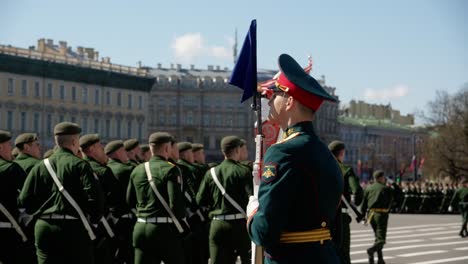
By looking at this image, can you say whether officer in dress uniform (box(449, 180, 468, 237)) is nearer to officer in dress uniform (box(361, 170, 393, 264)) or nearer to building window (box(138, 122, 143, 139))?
officer in dress uniform (box(361, 170, 393, 264))

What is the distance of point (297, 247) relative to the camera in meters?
5.97

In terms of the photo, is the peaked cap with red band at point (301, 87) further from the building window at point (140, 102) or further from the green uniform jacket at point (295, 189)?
the building window at point (140, 102)

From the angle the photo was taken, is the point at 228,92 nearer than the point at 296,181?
No

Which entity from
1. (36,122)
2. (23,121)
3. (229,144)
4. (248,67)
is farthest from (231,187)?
(36,122)

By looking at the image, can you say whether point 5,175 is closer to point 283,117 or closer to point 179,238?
point 179,238

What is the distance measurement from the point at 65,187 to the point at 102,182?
2525 mm

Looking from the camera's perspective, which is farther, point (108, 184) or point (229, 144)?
point (229, 144)

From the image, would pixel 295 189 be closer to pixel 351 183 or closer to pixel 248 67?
pixel 248 67

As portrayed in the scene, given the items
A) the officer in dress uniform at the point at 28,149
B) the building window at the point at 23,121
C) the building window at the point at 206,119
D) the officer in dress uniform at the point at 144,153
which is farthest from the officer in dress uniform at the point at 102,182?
the building window at the point at 206,119

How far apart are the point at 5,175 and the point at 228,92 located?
13559 cm

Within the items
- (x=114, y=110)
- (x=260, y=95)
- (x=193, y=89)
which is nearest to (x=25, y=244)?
(x=260, y=95)

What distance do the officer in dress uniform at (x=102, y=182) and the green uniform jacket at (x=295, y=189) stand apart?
6238mm

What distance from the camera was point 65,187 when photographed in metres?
9.77

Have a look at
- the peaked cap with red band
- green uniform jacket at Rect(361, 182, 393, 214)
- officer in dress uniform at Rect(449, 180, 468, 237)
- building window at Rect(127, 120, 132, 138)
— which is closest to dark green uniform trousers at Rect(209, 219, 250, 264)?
the peaked cap with red band
